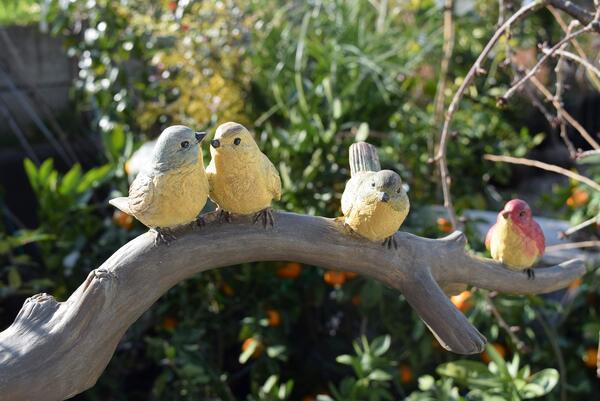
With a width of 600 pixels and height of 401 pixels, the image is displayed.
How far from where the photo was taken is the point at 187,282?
2.09m

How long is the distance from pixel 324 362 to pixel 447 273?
1.13m

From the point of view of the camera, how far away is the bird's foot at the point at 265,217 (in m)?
0.96

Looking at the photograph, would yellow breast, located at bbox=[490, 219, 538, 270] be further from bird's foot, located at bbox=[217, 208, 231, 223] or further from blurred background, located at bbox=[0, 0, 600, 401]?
blurred background, located at bbox=[0, 0, 600, 401]

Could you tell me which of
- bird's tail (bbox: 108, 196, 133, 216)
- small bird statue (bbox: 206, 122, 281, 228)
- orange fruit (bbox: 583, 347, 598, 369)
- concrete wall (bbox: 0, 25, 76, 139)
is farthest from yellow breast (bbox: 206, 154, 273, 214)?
concrete wall (bbox: 0, 25, 76, 139)

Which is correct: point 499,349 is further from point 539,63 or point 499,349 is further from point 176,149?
point 176,149

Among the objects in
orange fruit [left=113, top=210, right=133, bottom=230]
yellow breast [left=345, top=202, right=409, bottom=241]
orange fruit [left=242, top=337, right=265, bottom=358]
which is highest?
yellow breast [left=345, top=202, right=409, bottom=241]

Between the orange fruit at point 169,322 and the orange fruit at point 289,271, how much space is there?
1.03 feet

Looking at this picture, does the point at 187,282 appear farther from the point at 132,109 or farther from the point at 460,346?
the point at 460,346

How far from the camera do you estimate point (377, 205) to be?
958 mm

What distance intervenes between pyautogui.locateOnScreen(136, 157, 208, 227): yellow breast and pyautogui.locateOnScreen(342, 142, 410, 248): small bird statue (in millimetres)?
200

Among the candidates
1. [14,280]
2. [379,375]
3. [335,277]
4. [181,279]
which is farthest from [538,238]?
[14,280]

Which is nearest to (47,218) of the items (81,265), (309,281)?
(81,265)

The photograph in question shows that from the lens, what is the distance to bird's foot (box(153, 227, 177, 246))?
0.92 m

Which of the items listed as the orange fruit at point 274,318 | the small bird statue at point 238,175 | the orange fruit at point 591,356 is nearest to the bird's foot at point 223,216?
the small bird statue at point 238,175
